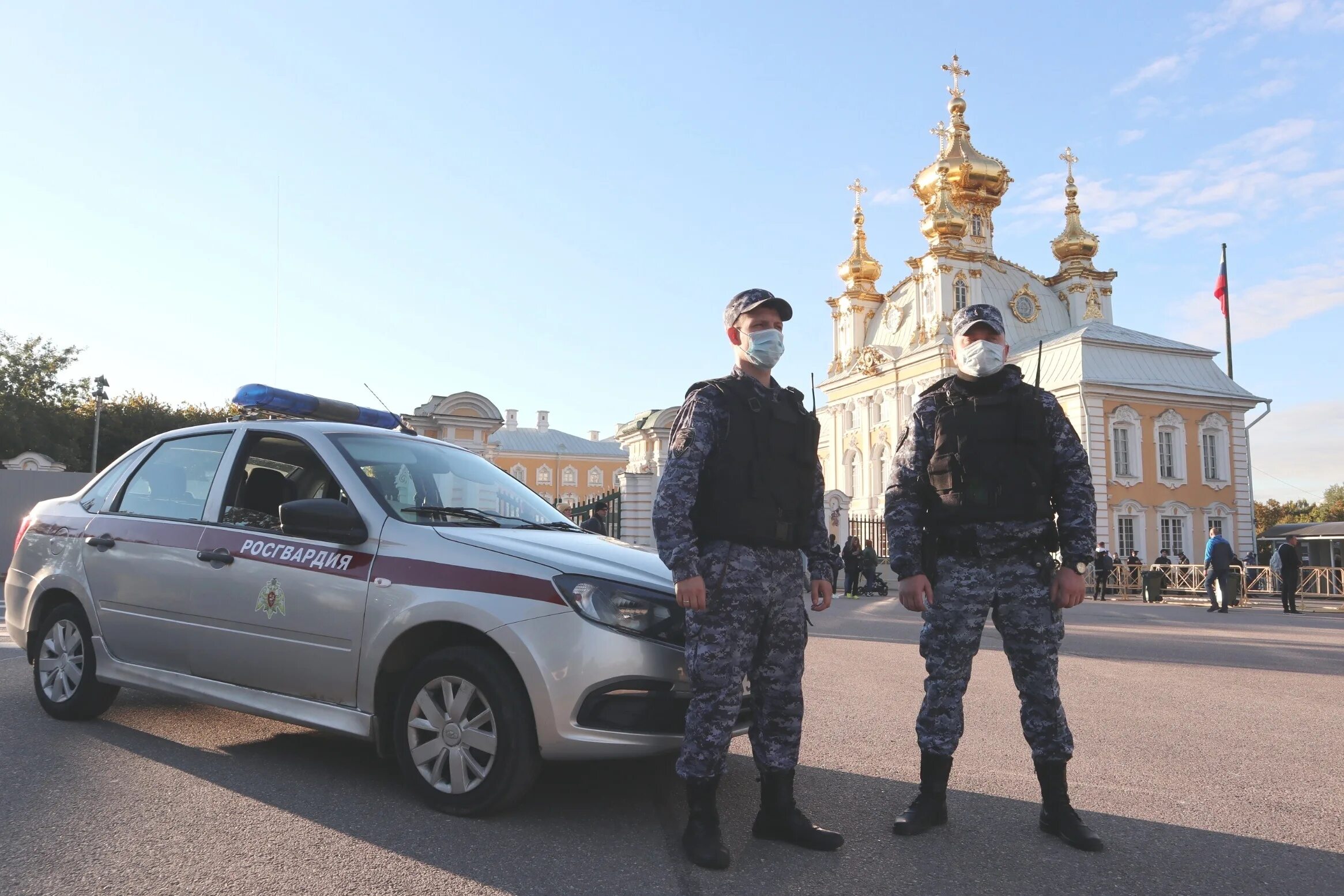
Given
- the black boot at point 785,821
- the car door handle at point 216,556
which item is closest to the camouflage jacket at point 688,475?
the black boot at point 785,821

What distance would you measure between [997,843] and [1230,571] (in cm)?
2323

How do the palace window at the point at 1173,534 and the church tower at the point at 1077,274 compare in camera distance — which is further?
the church tower at the point at 1077,274

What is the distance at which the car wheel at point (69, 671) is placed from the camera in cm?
568

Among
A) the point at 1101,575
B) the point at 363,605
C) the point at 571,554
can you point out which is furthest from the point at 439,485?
the point at 1101,575

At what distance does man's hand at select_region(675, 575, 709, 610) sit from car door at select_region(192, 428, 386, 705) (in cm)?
156

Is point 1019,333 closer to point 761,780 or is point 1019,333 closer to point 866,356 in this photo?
point 866,356

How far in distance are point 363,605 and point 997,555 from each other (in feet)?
9.24

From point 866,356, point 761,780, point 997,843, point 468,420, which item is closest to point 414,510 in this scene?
point 761,780

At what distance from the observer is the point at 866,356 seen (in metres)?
53.7

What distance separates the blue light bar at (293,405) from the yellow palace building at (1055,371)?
30.1 m

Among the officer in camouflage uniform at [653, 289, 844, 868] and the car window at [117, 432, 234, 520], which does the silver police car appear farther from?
the officer in camouflage uniform at [653, 289, 844, 868]

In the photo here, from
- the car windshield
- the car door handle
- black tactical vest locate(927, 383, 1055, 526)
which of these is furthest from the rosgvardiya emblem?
black tactical vest locate(927, 383, 1055, 526)

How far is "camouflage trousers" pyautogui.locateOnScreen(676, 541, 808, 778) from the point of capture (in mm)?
3787

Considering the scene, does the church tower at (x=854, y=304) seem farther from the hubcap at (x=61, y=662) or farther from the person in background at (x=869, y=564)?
the hubcap at (x=61, y=662)
